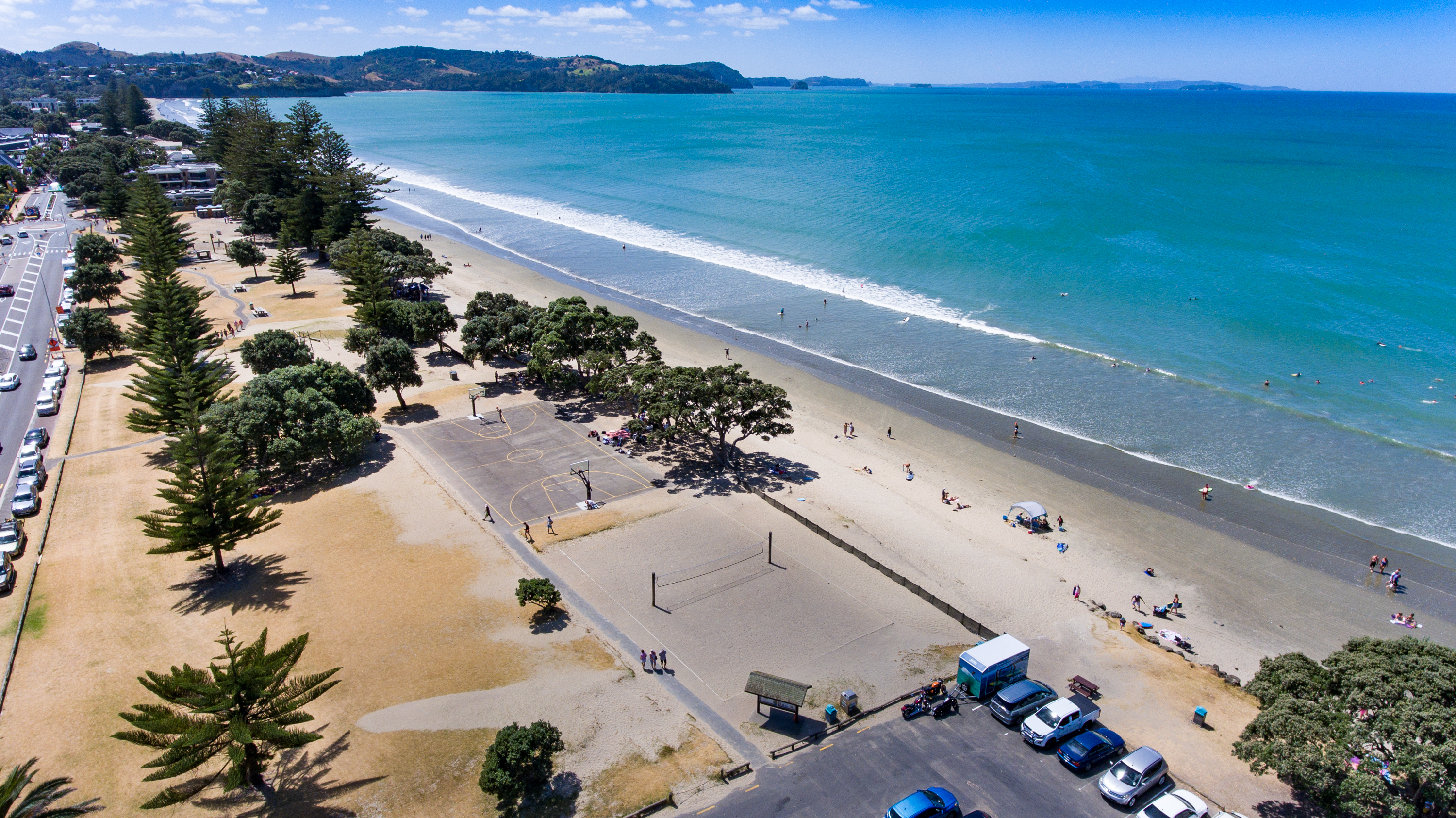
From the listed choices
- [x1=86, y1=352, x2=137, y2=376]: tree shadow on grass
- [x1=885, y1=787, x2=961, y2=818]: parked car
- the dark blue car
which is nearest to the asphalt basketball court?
[x1=885, y1=787, x2=961, y2=818]: parked car

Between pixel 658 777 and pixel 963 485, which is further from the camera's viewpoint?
pixel 963 485

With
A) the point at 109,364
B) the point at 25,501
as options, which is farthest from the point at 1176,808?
the point at 109,364

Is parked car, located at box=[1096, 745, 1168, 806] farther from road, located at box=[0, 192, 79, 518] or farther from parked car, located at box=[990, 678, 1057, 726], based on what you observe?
road, located at box=[0, 192, 79, 518]

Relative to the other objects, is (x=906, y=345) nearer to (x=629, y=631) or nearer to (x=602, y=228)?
(x=629, y=631)

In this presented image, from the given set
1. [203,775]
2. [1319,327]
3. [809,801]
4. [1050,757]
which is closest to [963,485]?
[1050,757]

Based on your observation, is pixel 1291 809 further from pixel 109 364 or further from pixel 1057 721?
pixel 109 364

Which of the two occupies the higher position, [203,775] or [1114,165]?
[1114,165]

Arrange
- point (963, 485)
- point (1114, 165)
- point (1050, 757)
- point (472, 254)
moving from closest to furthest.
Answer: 1. point (1050, 757)
2. point (963, 485)
3. point (472, 254)
4. point (1114, 165)
